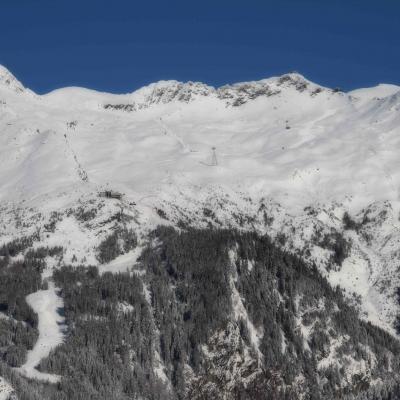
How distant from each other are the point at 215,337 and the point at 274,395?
360 inches

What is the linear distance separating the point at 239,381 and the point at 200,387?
6042 mm

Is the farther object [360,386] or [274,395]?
[360,386]

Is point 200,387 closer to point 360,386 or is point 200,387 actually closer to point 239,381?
point 239,381

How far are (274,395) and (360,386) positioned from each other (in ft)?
82.9

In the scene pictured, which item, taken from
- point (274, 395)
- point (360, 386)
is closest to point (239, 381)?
point (274, 395)

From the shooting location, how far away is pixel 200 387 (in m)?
108

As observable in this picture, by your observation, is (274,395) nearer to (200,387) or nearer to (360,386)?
(200,387)

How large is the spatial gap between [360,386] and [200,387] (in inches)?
1229

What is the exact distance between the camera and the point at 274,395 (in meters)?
109

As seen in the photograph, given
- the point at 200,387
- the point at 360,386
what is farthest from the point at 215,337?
the point at 360,386

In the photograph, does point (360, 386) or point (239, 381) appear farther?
point (360, 386)

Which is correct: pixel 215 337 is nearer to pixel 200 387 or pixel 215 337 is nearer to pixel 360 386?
pixel 200 387

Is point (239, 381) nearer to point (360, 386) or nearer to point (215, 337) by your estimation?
point (215, 337)

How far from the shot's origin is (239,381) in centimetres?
11169
